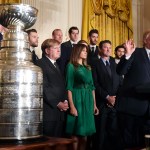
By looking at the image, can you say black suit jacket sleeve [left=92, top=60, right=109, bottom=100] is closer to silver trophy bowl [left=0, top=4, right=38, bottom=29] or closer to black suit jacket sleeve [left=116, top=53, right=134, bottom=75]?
black suit jacket sleeve [left=116, top=53, right=134, bottom=75]

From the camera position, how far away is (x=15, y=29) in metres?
1.50

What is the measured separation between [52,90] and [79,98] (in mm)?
505

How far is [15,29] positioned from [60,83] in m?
1.67

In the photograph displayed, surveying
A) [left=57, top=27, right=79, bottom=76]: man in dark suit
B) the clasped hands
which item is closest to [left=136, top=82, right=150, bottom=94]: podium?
the clasped hands

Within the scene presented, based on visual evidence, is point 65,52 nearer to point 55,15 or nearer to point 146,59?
point 146,59

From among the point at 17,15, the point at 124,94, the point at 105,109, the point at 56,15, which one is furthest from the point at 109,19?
the point at 17,15

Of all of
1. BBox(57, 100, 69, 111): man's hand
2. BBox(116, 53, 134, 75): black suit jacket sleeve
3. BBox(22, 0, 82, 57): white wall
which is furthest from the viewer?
BBox(22, 0, 82, 57): white wall

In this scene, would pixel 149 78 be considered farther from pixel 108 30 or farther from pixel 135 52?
pixel 108 30

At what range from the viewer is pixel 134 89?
9.48 ft

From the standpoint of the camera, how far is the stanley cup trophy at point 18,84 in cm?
139

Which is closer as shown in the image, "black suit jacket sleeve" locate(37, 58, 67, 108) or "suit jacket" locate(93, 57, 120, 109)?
"black suit jacket sleeve" locate(37, 58, 67, 108)

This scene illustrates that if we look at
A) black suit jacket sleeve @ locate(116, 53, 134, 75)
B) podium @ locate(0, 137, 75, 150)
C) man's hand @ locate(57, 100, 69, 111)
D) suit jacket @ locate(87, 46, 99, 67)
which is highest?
suit jacket @ locate(87, 46, 99, 67)

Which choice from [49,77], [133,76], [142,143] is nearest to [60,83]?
[49,77]

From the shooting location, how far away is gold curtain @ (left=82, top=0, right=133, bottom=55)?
22.5 feet
